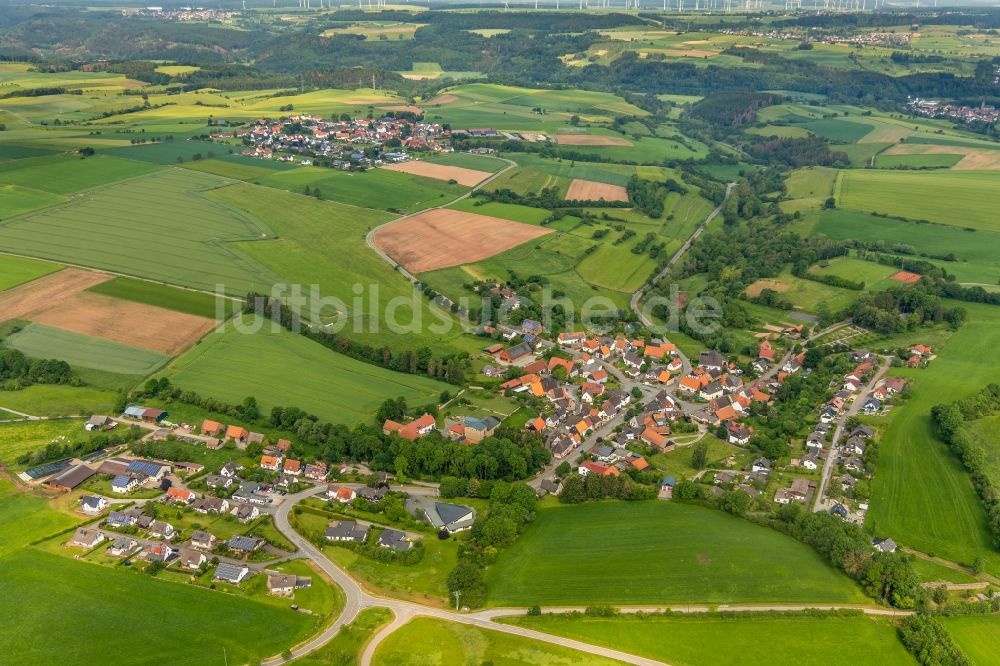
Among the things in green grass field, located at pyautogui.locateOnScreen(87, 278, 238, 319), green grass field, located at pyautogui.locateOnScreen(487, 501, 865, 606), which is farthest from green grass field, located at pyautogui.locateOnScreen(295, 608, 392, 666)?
green grass field, located at pyautogui.locateOnScreen(87, 278, 238, 319)

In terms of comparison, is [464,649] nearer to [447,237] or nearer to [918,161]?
[447,237]

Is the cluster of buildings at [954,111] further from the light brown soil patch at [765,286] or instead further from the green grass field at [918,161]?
the light brown soil patch at [765,286]

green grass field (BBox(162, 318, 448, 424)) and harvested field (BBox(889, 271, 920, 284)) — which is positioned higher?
harvested field (BBox(889, 271, 920, 284))

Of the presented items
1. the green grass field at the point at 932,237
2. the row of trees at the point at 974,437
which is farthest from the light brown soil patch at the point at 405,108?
the row of trees at the point at 974,437

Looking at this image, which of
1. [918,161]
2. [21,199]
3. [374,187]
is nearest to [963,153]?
[918,161]

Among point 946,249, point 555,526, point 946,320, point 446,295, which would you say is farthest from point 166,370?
point 946,249

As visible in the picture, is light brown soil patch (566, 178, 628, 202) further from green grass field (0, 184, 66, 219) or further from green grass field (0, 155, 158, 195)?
green grass field (0, 184, 66, 219)

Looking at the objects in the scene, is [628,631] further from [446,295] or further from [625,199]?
[625,199]
